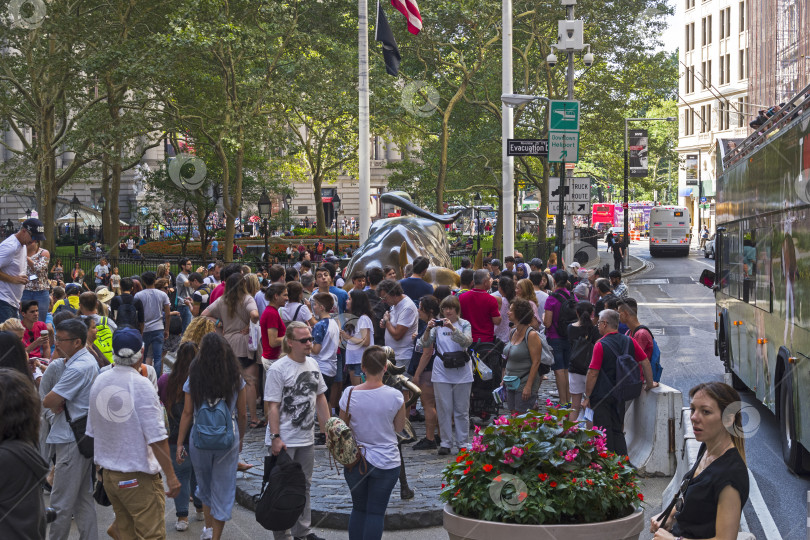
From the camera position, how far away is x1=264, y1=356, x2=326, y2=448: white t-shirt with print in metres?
7.45

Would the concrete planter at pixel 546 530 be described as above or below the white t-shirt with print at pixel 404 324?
below

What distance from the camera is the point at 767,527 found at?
8.34m

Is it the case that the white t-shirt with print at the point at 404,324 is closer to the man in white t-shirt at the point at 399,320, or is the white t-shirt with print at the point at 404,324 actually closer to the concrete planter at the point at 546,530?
the man in white t-shirt at the point at 399,320

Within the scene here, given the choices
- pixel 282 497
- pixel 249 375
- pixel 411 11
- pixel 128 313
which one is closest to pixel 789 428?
pixel 282 497

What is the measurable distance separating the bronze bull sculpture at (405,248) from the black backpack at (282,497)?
9458mm

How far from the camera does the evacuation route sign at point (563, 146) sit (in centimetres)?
2138

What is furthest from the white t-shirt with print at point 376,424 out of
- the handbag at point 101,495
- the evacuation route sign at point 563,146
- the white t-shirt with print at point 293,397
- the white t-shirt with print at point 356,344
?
the evacuation route sign at point 563,146

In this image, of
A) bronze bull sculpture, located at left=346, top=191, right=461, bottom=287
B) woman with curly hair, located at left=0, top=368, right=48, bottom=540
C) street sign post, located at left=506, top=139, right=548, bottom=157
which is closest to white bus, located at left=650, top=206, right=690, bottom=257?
street sign post, located at left=506, top=139, right=548, bottom=157

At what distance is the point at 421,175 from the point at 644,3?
42.0 ft

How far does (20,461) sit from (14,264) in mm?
6991

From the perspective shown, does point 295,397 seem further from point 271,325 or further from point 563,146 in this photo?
point 563,146

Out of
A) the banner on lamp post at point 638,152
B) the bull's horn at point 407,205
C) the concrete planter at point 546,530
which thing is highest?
the banner on lamp post at point 638,152

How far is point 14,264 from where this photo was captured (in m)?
11.0

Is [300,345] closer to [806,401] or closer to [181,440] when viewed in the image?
[181,440]
